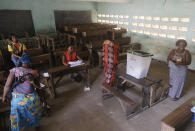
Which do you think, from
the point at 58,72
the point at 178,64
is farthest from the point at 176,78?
the point at 58,72

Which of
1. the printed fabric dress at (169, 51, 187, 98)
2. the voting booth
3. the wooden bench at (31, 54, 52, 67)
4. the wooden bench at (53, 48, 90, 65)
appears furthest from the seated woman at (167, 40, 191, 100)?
the wooden bench at (31, 54, 52, 67)

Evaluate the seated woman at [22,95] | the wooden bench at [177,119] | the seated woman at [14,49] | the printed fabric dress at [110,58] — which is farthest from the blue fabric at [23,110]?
the seated woman at [14,49]

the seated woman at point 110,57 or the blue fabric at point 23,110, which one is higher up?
the seated woman at point 110,57

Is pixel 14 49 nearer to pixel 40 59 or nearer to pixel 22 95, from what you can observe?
pixel 40 59

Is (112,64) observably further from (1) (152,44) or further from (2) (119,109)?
(1) (152,44)

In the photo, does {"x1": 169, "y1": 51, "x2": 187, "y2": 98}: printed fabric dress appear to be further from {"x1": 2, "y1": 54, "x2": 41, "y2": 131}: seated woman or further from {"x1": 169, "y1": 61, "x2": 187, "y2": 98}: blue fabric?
{"x1": 2, "y1": 54, "x2": 41, "y2": 131}: seated woman

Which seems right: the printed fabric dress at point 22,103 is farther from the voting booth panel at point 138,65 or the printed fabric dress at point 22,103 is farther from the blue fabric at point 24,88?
the voting booth panel at point 138,65

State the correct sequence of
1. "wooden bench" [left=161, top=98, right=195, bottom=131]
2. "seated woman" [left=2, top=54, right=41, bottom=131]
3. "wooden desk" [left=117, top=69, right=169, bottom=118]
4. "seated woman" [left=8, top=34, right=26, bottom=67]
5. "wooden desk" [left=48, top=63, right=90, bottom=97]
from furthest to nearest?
Result: "seated woman" [left=8, top=34, right=26, bottom=67] → "wooden desk" [left=48, top=63, right=90, bottom=97] → "wooden desk" [left=117, top=69, right=169, bottom=118] → "seated woman" [left=2, top=54, right=41, bottom=131] → "wooden bench" [left=161, top=98, right=195, bottom=131]

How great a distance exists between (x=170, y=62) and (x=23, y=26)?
5.77 metres

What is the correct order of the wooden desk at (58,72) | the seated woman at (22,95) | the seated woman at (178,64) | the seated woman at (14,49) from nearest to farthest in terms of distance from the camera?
the seated woman at (22,95) < the seated woman at (178,64) < the wooden desk at (58,72) < the seated woman at (14,49)

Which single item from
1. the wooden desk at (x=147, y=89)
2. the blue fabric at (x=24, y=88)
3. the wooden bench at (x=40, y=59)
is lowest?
the wooden desk at (x=147, y=89)

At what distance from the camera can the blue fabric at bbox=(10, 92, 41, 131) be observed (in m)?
2.13

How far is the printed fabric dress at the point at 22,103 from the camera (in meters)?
2.12

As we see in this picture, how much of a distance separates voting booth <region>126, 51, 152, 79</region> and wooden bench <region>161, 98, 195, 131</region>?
3.65 feet
